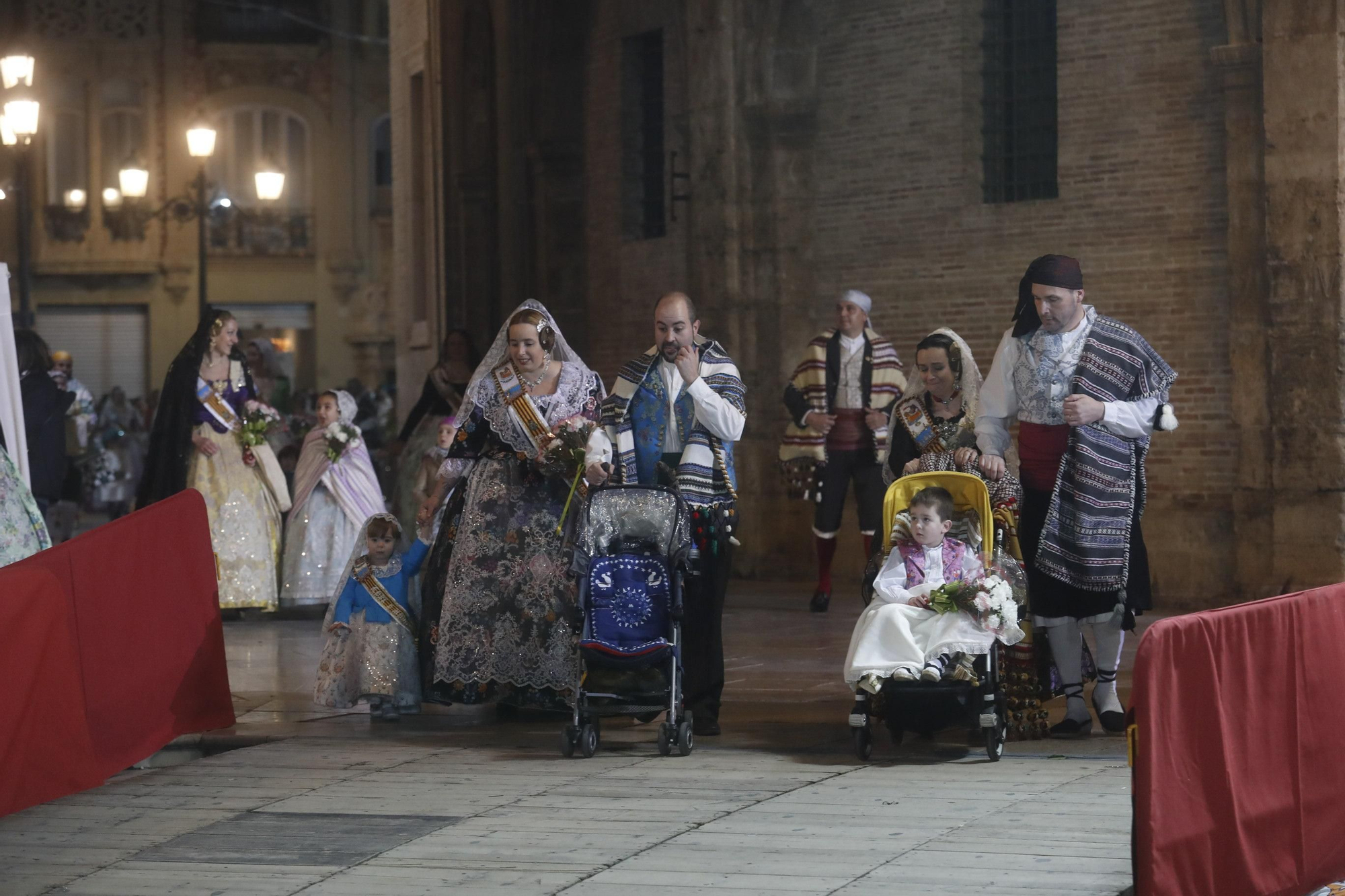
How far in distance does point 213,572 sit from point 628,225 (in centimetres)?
1033

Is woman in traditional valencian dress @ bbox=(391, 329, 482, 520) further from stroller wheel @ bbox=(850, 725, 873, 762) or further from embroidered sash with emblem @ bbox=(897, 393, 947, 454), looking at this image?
stroller wheel @ bbox=(850, 725, 873, 762)

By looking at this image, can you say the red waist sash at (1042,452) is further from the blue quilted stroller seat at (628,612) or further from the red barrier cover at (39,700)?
the red barrier cover at (39,700)

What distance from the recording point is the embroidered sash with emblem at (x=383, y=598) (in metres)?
8.91

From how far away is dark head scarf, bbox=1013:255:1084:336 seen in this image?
8.02 meters

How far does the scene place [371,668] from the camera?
8797 mm

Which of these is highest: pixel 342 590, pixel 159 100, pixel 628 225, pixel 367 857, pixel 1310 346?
pixel 159 100

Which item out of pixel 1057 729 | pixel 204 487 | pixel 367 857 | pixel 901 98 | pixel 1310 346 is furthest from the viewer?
pixel 901 98

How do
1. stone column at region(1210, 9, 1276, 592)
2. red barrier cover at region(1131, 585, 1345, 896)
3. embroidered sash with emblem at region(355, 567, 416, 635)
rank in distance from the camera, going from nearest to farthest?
red barrier cover at region(1131, 585, 1345, 896) → embroidered sash with emblem at region(355, 567, 416, 635) → stone column at region(1210, 9, 1276, 592)

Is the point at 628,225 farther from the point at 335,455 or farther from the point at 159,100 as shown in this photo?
the point at 159,100

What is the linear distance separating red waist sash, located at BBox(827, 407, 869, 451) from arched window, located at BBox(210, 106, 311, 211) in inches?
1124

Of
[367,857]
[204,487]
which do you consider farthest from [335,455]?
[367,857]

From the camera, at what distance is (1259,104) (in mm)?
12906

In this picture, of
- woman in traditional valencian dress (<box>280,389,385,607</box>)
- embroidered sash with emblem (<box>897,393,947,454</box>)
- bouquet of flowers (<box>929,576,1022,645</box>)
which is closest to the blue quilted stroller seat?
bouquet of flowers (<box>929,576,1022,645</box>)

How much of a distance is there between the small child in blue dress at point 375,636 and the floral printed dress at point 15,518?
4.41ft
